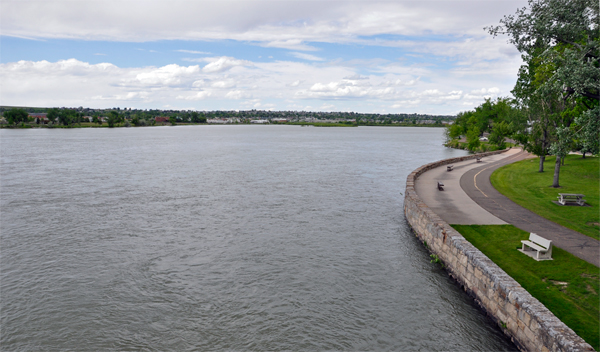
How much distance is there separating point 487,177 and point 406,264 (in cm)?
2099

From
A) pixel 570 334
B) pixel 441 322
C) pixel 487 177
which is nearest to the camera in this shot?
pixel 570 334

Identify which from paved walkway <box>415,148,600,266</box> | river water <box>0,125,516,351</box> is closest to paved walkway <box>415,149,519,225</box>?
paved walkway <box>415,148,600,266</box>

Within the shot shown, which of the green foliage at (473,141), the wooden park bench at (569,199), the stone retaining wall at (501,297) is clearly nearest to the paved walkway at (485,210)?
the wooden park bench at (569,199)

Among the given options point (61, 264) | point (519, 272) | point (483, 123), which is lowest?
point (61, 264)

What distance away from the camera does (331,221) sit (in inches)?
945

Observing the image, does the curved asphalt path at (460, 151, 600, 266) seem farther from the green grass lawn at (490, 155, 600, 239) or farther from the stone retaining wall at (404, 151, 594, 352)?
the stone retaining wall at (404, 151, 594, 352)

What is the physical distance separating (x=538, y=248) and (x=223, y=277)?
12.4 meters

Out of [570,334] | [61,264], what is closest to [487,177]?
[570,334]

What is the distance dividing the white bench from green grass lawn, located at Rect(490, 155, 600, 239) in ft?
12.7

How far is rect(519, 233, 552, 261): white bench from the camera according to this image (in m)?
14.2

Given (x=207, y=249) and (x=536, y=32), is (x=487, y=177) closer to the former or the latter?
(x=536, y=32)

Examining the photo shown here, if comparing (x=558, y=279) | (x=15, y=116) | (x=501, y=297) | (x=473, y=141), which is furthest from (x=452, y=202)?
(x=15, y=116)

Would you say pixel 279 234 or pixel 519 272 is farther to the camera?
pixel 279 234

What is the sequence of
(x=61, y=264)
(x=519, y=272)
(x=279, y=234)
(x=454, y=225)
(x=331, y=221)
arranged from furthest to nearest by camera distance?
(x=331, y=221) < (x=279, y=234) < (x=454, y=225) < (x=61, y=264) < (x=519, y=272)
